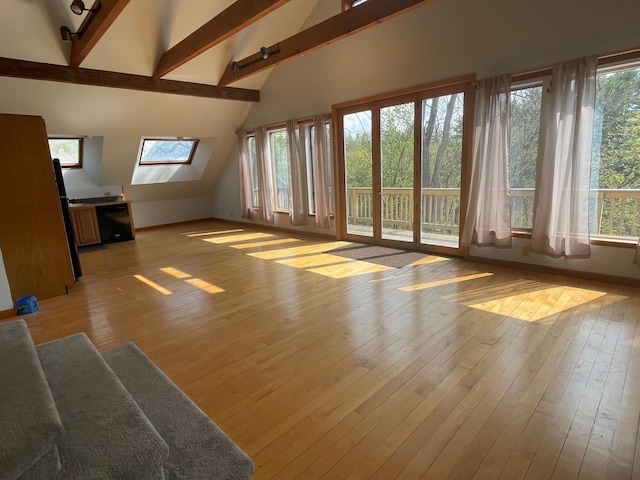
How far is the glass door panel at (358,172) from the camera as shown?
17.0 feet

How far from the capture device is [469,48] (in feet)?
12.6

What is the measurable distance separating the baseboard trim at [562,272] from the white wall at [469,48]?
0.14 ft

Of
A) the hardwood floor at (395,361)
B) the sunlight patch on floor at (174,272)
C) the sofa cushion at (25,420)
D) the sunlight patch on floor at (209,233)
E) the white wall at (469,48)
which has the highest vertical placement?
the white wall at (469,48)

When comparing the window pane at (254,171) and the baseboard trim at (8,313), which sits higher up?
the window pane at (254,171)

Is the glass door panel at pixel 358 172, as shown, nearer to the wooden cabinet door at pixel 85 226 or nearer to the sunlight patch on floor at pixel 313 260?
the sunlight patch on floor at pixel 313 260

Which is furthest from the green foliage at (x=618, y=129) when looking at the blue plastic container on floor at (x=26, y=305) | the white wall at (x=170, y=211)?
the white wall at (x=170, y=211)

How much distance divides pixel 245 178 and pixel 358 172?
9.92 feet

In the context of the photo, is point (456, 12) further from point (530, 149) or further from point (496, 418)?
point (496, 418)

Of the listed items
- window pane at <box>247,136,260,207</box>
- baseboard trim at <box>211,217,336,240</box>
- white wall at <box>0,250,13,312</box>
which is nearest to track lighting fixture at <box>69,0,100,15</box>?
white wall at <box>0,250,13,312</box>

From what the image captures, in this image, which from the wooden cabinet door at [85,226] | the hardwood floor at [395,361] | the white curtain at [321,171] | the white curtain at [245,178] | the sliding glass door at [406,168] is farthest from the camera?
the white curtain at [245,178]

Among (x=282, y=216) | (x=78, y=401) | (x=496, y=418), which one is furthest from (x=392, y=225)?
(x=78, y=401)

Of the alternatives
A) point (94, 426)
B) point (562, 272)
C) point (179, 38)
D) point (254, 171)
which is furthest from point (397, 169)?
point (94, 426)

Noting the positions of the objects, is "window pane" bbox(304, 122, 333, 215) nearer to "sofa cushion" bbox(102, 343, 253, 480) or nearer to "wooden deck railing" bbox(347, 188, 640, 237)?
"wooden deck railing" bbox(347, 188, 640, 237)

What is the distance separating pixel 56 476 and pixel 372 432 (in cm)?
120
